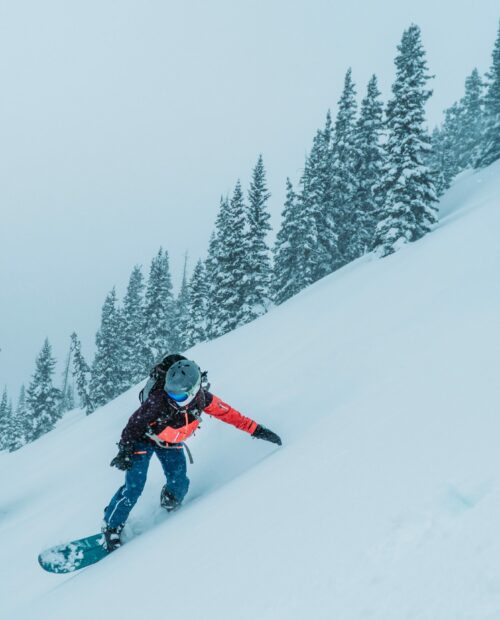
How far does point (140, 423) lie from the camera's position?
4508mm

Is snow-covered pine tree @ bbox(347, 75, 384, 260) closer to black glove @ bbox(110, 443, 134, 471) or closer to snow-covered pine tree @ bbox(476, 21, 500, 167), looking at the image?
snow-covered pine tree @ bbox(476, 21, 500, 167)

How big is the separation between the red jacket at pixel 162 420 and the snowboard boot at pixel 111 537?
1030 millimetres

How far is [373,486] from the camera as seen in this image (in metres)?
2.61

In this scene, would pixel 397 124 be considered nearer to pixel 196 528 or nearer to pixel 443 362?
pixel 443 362

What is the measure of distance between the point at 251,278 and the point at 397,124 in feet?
44.5

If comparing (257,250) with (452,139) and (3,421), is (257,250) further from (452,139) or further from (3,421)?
(3,421)

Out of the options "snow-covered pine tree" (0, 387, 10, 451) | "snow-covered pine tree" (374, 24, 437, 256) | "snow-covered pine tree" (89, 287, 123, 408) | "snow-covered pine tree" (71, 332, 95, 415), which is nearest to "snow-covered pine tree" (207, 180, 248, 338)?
"snow-covered pine tree" (374, 24, 437, 256)

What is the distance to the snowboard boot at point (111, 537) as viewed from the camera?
14.9ft

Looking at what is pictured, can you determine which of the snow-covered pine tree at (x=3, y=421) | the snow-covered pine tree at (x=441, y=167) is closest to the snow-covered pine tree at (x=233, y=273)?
the snow-covered pine tree at (x=441, y=167)


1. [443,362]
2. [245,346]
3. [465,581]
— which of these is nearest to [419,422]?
[443,362]

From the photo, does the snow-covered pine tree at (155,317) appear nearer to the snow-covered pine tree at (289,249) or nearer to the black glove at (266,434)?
the snow-covered pine tree at (289,249)

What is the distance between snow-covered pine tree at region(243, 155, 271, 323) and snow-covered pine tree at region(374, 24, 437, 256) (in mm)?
10664

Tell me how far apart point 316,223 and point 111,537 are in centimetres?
2807

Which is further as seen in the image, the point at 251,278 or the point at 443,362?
the point at 251,278
